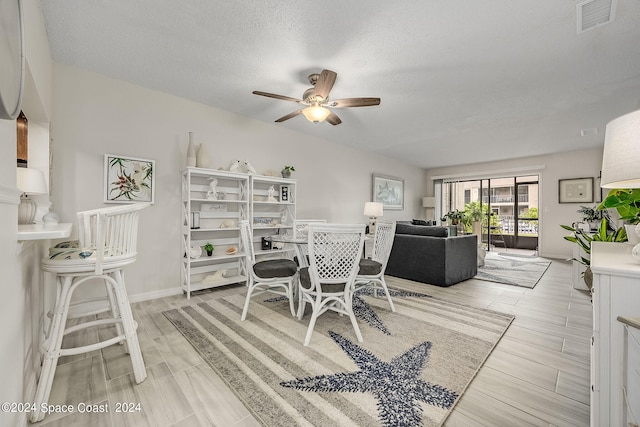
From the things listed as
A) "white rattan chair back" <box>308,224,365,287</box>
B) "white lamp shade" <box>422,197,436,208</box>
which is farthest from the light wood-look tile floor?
"white lamp shade" <box>422,197,436,208</box>

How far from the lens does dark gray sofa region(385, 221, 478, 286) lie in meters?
3.55

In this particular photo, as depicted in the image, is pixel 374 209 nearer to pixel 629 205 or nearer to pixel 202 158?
pixel 202 158

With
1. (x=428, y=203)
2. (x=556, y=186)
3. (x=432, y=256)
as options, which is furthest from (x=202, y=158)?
(x=556, y=186)

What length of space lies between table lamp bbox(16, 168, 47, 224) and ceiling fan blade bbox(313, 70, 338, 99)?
2.10 meters

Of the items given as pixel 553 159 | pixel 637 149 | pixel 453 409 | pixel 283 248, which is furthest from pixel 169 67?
pixel 553 159

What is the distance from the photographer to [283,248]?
4152 millimetres

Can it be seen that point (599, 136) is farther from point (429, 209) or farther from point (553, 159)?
point (429, 209)

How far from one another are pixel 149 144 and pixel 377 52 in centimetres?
273

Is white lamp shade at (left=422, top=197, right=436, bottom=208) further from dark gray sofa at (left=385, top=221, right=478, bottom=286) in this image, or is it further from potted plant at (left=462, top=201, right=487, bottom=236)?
dark gray sofa at (left=385, top=221, right=478, bottom=286)

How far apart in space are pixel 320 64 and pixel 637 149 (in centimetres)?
233

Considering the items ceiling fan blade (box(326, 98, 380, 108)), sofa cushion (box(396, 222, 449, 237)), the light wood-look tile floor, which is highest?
ceiling fan blade (box(326, 98, 380, 108))

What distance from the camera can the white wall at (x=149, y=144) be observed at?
2629mm

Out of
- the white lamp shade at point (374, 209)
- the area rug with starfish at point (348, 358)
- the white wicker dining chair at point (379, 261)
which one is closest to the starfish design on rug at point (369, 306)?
the area rug with starfish at point (348, 358)

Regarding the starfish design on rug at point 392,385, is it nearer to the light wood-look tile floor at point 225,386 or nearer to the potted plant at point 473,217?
the light wood-look tile floor at point 225,386
